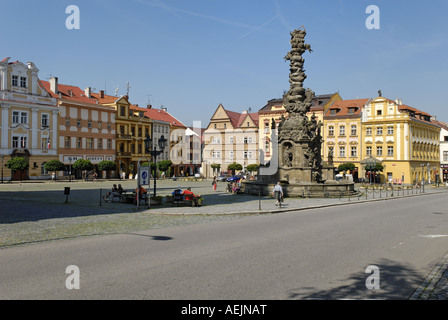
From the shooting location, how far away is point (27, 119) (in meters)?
55.1

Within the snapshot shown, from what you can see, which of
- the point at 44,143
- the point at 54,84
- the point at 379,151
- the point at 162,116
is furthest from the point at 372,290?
the point at 162,116

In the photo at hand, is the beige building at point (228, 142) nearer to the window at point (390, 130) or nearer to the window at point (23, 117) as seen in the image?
the window at point (390, 130)

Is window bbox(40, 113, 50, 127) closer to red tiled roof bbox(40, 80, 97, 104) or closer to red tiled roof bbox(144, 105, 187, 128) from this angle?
red tiled roof bbox(40, 80, 97, 104)

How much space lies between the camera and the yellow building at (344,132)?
65750mm

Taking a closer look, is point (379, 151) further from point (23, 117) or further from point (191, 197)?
point (23, 117)

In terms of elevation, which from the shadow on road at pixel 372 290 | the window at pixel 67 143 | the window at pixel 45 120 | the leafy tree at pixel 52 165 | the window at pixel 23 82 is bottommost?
the shadow on road at pixel 372 290

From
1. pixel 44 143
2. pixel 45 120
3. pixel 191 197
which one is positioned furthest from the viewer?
pixel 45 120

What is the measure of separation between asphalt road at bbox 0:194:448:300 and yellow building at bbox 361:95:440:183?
51.4 meters

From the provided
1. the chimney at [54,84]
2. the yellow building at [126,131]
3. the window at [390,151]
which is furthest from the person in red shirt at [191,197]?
the window at [390,151]

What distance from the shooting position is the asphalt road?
690 centimetres

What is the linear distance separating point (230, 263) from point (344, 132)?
61787mm

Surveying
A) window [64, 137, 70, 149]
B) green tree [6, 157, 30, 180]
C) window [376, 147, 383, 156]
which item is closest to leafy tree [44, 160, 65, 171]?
green tree [6, 157, 30, 180]

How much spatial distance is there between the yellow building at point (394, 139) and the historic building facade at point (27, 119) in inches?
1887

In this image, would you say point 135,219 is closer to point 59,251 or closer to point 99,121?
point 59,251
